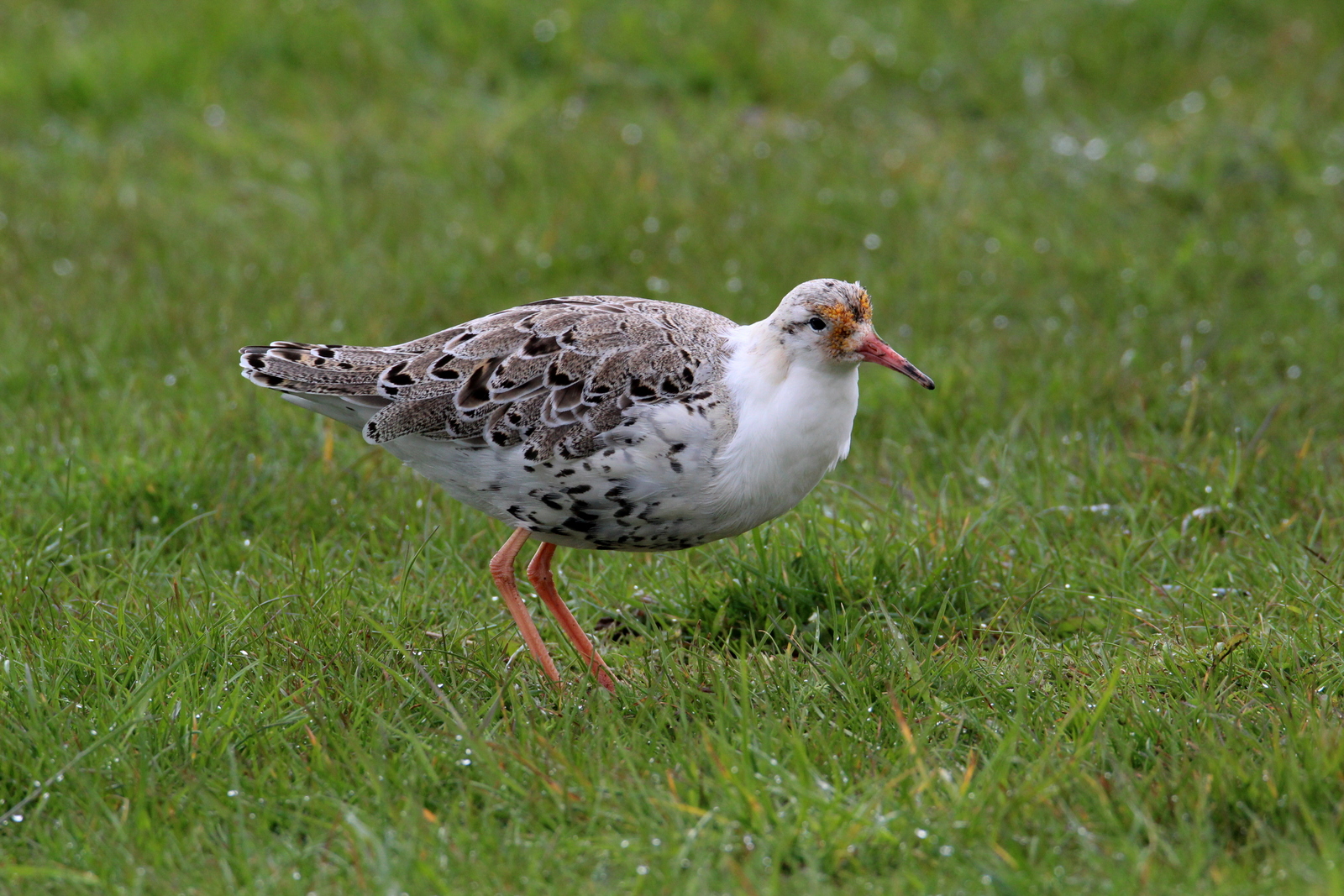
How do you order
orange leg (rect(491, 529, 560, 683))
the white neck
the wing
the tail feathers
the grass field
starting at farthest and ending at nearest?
the tail feathers, orange leg (rect(491, 529, 560, 683)), the wing, the white neck, the grass field

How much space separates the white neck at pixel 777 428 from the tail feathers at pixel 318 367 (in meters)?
1.37

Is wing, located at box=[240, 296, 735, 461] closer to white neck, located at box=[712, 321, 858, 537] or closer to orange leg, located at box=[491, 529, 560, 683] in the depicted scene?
white neck, located at box=[712, 321, 858, 537]

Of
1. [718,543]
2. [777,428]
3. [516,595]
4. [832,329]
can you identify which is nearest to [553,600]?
[516,595]

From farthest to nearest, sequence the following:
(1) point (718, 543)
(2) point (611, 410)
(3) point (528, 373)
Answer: (1) point (718, 543) → (3) point (528, 373) → (2) point (611, 410)

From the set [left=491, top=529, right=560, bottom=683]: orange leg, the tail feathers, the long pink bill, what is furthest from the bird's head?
the tail feathers

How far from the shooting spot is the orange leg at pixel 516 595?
5.08 m

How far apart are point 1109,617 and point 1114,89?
6.77 m

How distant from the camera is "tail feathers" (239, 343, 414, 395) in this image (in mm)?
5270

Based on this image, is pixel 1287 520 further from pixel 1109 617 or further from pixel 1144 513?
pixel 1109 617

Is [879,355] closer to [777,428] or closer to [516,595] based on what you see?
[777,428]

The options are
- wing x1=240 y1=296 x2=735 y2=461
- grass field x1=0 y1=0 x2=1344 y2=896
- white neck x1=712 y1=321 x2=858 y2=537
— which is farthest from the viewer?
wing x1=240 y1=296 x2=735 y2=461

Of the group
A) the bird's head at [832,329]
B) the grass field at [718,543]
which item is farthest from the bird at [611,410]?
the grass field at [718,543]

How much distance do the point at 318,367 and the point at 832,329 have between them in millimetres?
2003

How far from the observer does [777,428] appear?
4.77 metres
